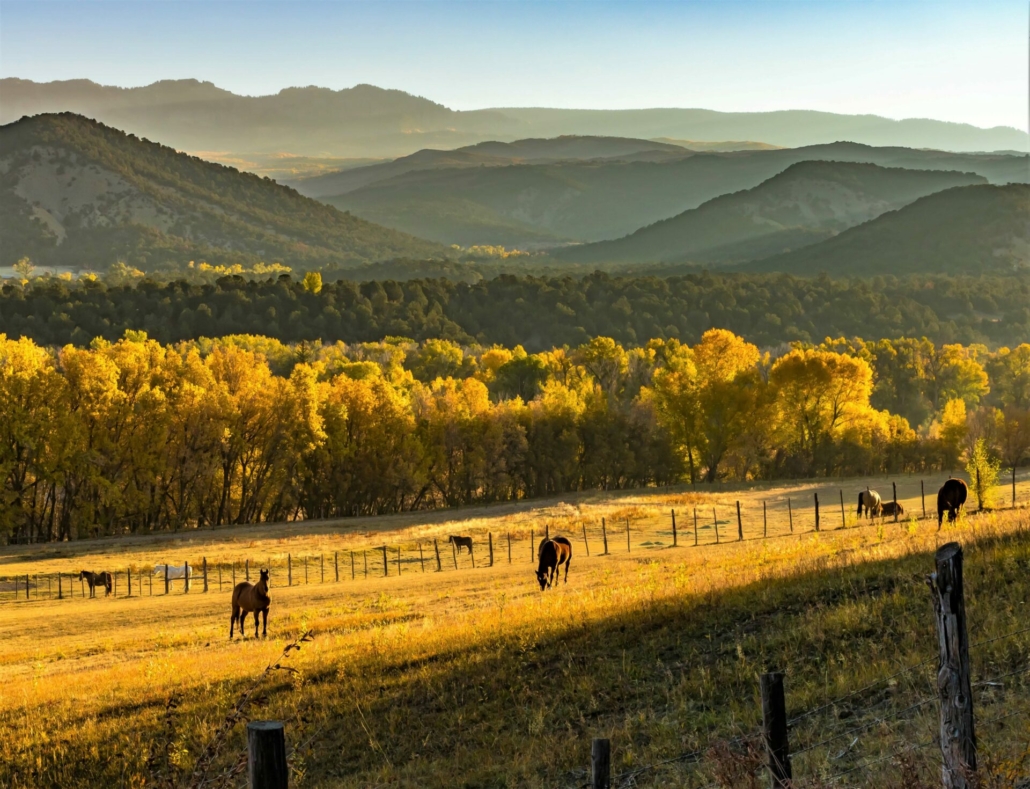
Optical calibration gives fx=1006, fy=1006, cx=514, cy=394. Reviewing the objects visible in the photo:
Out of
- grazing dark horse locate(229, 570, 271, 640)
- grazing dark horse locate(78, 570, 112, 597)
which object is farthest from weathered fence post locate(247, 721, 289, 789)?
grazing dark horse locate(78, 570, 112, 597)

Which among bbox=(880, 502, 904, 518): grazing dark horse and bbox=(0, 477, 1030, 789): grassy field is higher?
bbox=(0, 477, 1030, 789): grassy field

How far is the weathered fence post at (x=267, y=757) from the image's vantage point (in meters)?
5.63

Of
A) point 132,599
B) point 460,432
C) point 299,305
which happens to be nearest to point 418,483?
point 460,432

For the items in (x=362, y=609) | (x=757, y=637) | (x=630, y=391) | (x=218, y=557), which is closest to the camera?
(x=757, y=637)

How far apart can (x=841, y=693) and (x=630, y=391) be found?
112 m

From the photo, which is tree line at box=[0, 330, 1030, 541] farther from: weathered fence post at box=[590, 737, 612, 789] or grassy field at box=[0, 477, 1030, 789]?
weathered fence post at box=[590, 737, 612, 789]

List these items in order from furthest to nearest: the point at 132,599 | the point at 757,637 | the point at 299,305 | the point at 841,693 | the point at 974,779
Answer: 1. the point at 299,305
2. the point at 132,599
3. the point at 757,637
4. the point at 841,693
5. the point at 974,779

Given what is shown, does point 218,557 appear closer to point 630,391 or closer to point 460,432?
point 460,432

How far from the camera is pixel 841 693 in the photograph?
11820mm

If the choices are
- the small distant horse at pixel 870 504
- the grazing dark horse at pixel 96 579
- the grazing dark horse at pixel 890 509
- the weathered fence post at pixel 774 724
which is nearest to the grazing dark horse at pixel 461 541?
the grazing dark horse at pixel 96 579

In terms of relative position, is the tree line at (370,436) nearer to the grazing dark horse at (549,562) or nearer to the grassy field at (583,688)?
the grazing dark horse at (549,562)

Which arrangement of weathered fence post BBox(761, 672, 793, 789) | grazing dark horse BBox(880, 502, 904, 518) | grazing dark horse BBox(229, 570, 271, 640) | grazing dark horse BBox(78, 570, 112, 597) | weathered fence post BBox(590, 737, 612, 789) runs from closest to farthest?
weathered fence post BBox(761, 672, 793, 789) → weathered fence post BBox(590, 737, 612, 789) → grazing dark horse BBox(229, 570, 271, 640) → grazing dark horse BBox(880, 502, 904, 518) → grazing dark horse BBox(78, 570, 112, 597)

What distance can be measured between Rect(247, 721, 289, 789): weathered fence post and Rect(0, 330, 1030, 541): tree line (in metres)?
70.5

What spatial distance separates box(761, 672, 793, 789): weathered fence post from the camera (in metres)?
7.57
